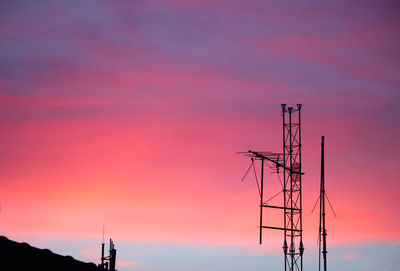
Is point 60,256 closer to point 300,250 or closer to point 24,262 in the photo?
point 24,262

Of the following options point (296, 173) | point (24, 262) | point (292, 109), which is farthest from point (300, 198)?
point (24, 262)

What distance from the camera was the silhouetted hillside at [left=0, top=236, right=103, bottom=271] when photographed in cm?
3998

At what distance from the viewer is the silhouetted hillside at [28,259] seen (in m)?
40.0

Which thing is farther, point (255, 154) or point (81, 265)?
point (255, 154)

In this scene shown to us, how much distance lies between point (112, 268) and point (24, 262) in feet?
74.7

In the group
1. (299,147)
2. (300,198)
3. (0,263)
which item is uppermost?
(299,147)

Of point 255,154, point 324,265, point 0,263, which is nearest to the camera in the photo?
point 0,263

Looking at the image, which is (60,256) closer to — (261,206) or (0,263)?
(0,263)

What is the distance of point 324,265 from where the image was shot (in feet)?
173

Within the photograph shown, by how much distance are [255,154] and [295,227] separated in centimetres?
679

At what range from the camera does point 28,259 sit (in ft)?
137

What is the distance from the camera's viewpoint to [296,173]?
61031mm

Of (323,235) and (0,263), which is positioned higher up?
(323,235)

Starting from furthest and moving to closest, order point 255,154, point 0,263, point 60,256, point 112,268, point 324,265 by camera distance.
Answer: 1. point 112,268
2. point 255,154
3. point 324,265
4. point 60,256
5. point 0,263
